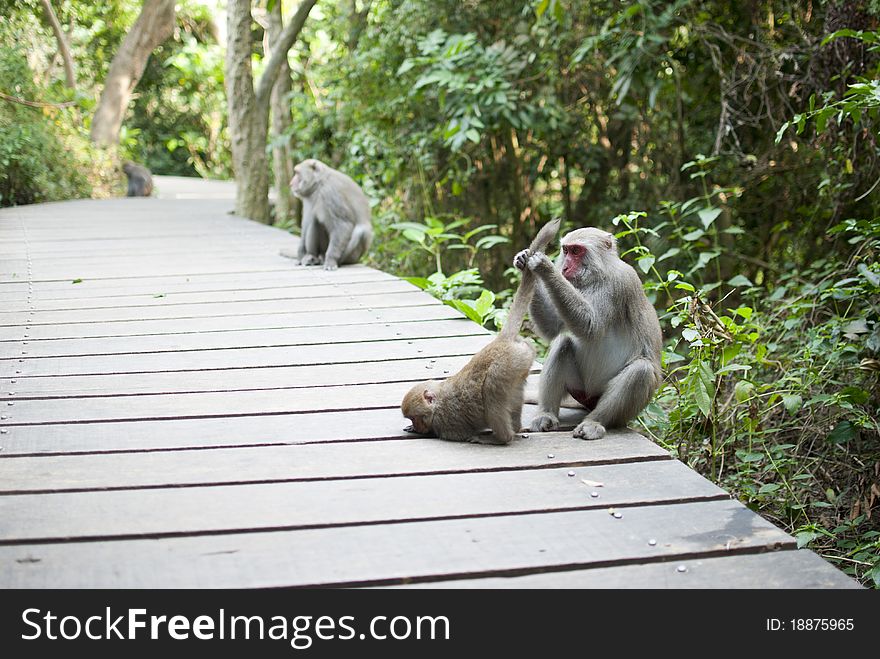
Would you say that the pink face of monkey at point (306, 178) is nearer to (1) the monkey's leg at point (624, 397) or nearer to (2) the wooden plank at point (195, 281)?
(2) the wooden plank at point (195, 281)

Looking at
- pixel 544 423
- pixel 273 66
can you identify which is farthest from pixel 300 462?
pixel 273 66

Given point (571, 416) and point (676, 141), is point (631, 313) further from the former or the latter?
point (676, 141)

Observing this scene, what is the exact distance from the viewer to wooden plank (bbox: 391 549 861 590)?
2174mm

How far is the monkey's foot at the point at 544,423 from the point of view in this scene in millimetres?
3523

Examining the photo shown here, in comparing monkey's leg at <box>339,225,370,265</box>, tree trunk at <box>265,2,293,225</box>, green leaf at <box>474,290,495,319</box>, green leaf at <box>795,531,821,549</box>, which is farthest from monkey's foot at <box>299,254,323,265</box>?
tree trunk at <box>265,2,293,225</box>

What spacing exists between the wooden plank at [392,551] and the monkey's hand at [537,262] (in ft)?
3.78

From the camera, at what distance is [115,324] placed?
500 centimetres

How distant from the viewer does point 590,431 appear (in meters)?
3.37

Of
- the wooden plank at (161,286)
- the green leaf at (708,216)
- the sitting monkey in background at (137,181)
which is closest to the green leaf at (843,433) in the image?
the green leaf at (708,216)

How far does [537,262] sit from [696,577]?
153 cm

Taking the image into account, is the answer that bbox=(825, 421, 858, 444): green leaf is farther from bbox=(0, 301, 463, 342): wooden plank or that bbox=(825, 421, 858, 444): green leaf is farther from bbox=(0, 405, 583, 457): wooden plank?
bbox=(0, 405, 583, 457): wooden plank

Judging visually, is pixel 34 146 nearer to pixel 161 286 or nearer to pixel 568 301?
pixel 161 286

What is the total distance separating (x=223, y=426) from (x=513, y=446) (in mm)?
1083
